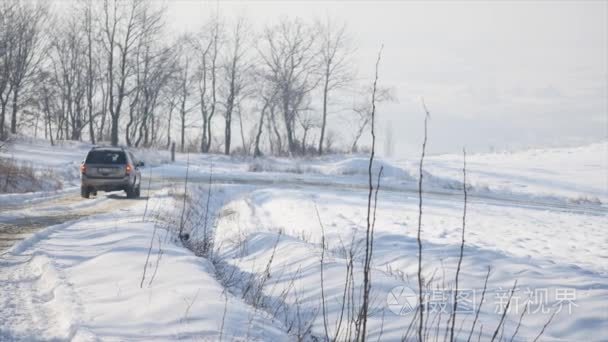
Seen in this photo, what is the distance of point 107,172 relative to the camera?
1688cm

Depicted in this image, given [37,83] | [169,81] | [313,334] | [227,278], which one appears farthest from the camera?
[169,81]

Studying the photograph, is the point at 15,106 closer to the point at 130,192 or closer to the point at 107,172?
the point at 107,172

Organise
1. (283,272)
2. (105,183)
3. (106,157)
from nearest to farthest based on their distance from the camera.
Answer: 1. (283,272)
2. (105,183)
3. (106,157)

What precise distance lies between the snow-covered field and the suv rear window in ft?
4.24

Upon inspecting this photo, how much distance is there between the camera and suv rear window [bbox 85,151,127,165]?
16922mm

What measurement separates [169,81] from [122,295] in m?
44.2

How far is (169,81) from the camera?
46.8 meters

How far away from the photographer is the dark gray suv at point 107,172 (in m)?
16.6

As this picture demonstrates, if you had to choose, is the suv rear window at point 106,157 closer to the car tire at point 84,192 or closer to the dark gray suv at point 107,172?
the dark gray suv at point 107,172

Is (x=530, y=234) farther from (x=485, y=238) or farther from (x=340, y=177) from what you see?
(x=340, y=177)

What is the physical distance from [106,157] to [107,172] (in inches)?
21.2

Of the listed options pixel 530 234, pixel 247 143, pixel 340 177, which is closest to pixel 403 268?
pixel 530 234

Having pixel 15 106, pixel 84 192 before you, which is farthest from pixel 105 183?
pixel 15 106

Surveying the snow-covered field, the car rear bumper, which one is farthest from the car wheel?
the snow-covered field
